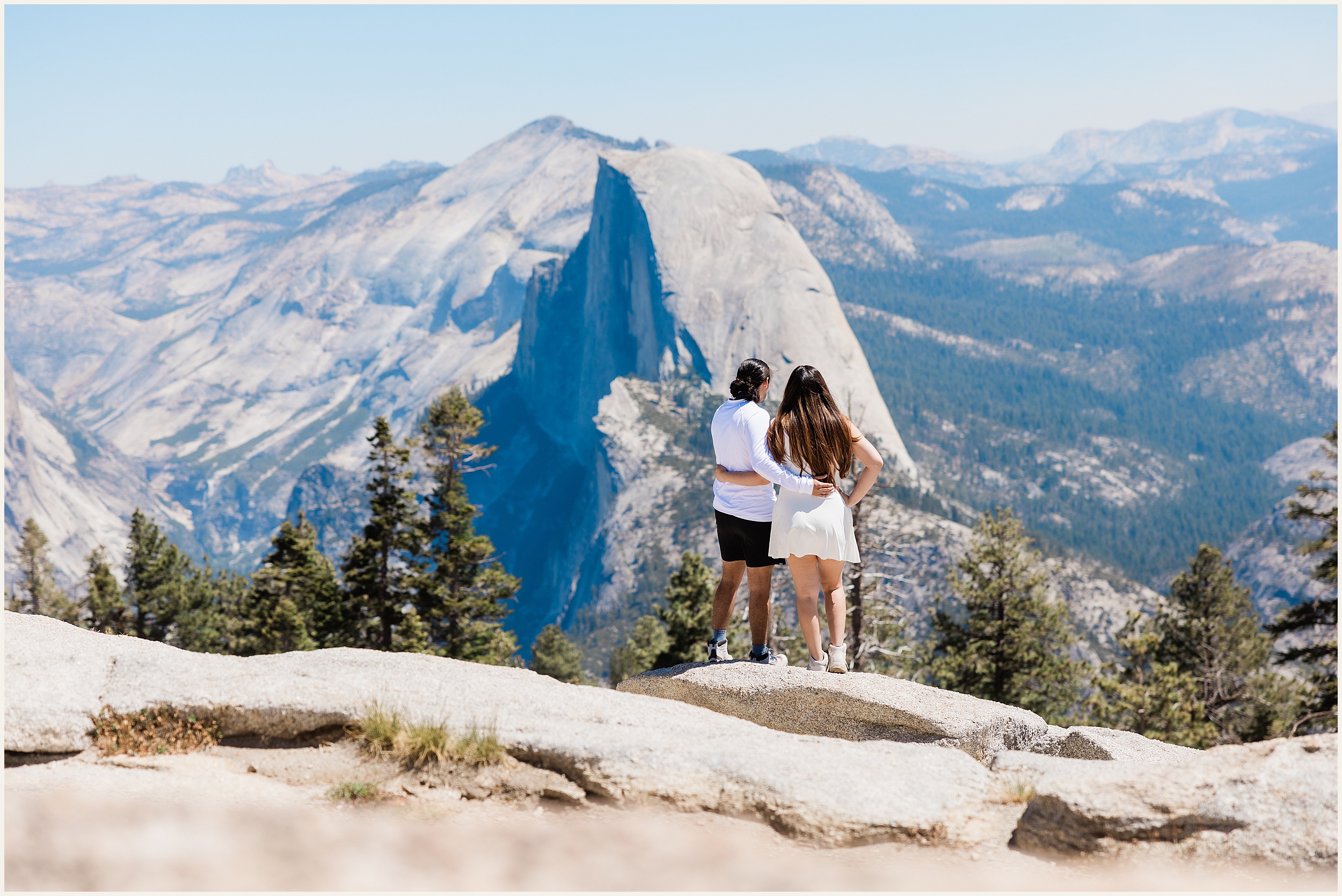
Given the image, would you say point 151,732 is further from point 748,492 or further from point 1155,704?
point 1155,704

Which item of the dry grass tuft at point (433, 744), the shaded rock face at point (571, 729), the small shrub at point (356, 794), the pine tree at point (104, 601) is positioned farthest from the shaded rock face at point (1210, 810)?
the pine tree at point (104, 601)

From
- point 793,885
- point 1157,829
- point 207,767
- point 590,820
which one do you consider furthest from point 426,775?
point 1157,829

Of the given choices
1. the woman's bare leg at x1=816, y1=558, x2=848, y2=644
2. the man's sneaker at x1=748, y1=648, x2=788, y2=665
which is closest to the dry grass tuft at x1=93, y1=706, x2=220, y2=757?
the woman's bare leg at x1=816, y1=558, x2=848, y2=644

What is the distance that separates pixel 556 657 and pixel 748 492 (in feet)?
170

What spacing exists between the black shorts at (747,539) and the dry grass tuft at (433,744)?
3472mm

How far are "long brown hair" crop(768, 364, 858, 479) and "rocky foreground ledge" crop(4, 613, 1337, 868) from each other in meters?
2.76

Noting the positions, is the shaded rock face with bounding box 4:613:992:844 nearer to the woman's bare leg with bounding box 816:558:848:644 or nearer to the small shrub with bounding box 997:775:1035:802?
the small shrub with bounding box 997:775:1035:802

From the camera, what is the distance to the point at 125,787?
22.6 ft

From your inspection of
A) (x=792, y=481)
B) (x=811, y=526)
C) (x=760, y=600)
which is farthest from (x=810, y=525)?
(x=760, y=600)

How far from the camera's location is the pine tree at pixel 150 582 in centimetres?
4366

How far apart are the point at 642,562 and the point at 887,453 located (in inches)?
1874

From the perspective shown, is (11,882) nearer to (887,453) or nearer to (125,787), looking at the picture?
(125,787)

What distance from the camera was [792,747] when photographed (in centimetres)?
796

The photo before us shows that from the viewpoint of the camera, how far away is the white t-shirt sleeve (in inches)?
366
